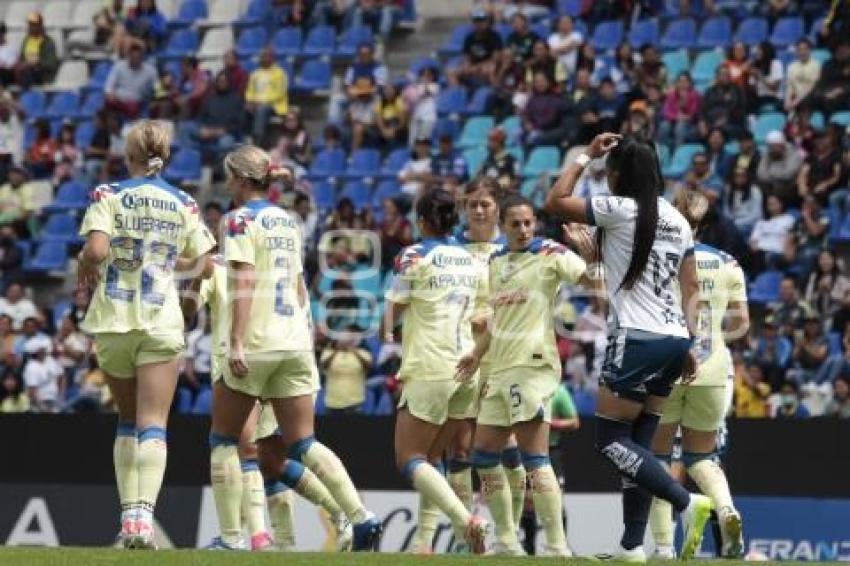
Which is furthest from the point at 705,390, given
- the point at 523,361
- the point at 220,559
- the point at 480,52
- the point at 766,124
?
the point at 480,52

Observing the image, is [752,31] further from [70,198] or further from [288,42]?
[70,198]

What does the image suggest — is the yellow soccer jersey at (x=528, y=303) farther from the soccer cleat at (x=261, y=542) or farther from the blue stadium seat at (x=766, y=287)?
the blue stadium seat at (x=766, y=287)

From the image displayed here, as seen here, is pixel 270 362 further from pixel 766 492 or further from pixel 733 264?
pixel 766 492

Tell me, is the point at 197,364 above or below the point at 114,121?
below

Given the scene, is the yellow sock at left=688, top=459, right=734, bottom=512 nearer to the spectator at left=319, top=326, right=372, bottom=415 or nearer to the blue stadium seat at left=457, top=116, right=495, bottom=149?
the spectator at left=319, top=326, right=372, bottom=415

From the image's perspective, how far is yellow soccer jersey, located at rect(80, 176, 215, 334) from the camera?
1188 cm

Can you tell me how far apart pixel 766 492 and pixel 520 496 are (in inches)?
133

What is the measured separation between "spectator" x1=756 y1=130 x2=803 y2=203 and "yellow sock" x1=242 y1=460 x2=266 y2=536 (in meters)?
9.00

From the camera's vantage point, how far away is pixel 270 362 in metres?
12.6

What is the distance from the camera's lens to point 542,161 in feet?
76.8

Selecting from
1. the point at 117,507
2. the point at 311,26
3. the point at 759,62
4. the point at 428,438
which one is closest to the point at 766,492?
the point at 428,438

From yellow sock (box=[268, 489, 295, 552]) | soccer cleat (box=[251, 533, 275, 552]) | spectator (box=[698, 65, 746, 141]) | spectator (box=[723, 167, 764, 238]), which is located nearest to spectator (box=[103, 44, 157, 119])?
spectator (box=[698, 65, 746, 141])

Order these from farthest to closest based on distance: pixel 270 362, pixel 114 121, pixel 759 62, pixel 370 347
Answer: pixel 114 121
pixel 759 62
pixel 370 347
pixel 270 362

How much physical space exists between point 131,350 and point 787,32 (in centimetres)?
1354
